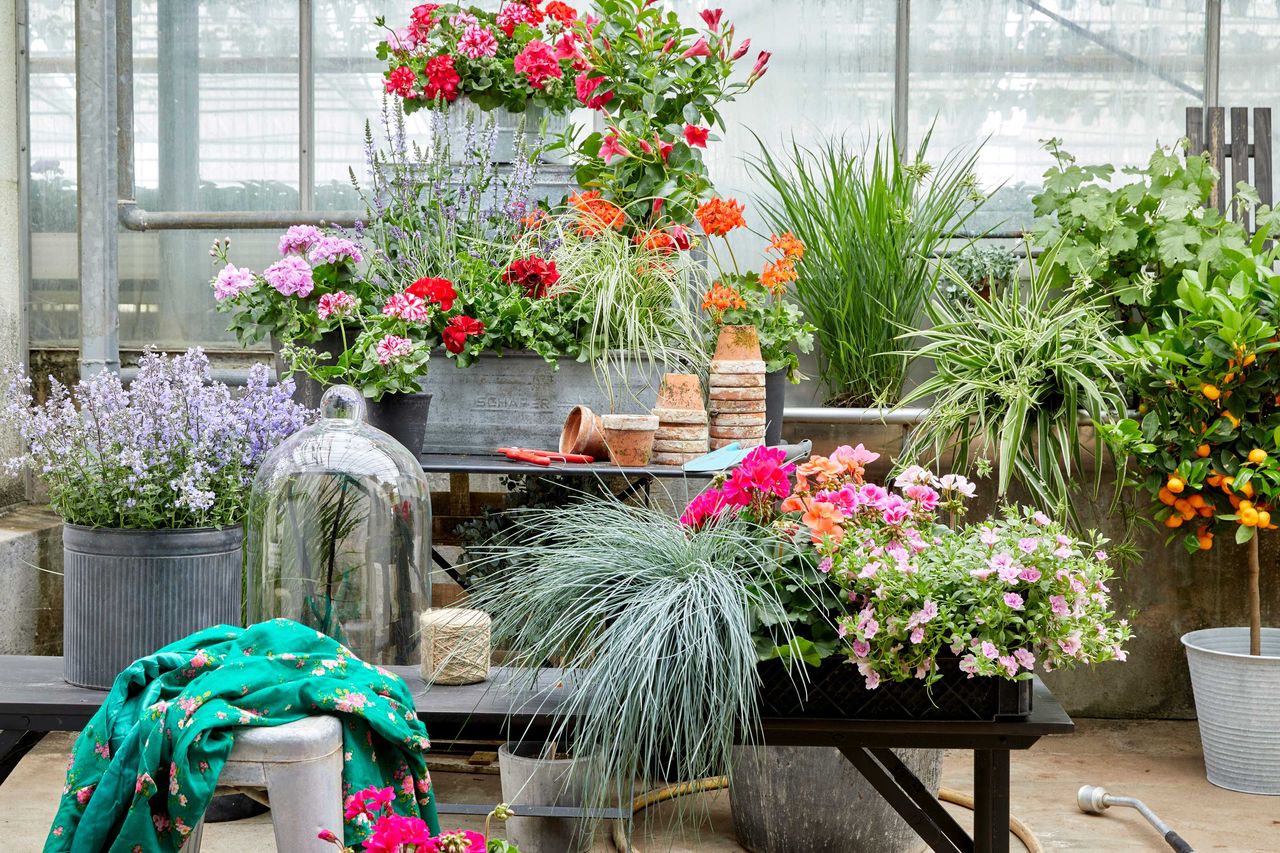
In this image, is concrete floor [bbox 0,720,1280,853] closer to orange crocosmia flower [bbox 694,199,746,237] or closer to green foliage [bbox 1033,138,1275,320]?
green foliage [bbox 1033,138,1275,320]

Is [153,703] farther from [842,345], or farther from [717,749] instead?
[842,345]

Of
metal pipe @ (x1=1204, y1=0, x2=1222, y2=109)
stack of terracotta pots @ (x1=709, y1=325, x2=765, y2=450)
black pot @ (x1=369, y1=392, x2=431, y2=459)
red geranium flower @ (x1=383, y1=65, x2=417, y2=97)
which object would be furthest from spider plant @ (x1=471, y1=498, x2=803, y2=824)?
metal pipe @ (x1=1204, y1=0, x2=1222, y2=109)

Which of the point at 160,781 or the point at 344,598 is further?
the point at 344,598

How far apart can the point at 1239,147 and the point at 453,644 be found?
343 cm

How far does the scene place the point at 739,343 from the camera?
295cm

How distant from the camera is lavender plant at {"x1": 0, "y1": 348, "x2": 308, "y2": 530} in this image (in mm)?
1922

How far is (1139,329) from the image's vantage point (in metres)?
3.86

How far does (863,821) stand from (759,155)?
7.83 ft

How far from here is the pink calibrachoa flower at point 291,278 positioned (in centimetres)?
293

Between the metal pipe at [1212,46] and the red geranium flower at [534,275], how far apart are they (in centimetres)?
255

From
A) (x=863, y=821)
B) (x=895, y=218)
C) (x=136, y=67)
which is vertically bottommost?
(x=863, y=821)

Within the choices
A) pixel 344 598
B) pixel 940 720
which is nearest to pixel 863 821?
pixel 940 720

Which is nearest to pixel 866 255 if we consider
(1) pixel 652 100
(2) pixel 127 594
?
(1) pixel 652 100

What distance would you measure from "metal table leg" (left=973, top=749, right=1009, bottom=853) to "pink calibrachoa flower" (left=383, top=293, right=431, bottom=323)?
5.27 feet
